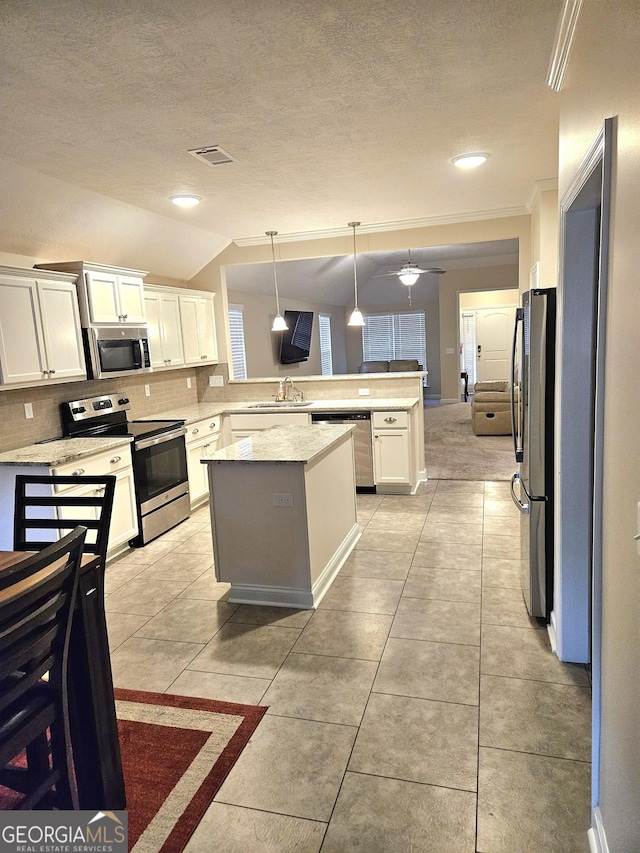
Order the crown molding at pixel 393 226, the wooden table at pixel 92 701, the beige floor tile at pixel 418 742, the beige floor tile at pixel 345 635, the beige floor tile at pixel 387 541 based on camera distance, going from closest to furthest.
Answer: the wooden table at pixel 92 701, the beige floor tile at pixel 418 742, the beige floor tile at pixel 345 635, the beige floor tile at pixel 387 541, the crown molding at pixel 393 226

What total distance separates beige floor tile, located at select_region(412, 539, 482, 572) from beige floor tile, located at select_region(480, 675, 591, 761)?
124cm

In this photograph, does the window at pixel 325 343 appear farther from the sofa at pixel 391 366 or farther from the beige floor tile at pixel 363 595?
the beige floor tile at pixel 363 595

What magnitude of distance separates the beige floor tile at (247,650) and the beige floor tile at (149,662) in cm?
8

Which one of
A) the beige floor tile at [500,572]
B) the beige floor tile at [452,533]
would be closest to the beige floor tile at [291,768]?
the beige floor tile at [500,572]

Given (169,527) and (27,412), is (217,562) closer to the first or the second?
(169,527)

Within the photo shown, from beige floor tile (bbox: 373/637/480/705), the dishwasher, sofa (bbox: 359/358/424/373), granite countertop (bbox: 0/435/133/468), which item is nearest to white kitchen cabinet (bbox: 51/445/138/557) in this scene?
granite countertop (bbox: 0/435/133/468)

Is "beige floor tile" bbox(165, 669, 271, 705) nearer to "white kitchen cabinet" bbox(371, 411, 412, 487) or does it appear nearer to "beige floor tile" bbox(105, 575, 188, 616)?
"beige floor tile" bbox(105, 575, 188, 616)

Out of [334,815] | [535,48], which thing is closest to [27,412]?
[334,815]

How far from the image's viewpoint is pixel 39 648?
140 centimetres

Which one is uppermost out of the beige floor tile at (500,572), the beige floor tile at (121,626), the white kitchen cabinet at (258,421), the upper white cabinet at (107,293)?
the upper white cabinet at (107,293)

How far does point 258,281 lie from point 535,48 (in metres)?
5.87

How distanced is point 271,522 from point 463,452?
4.40m

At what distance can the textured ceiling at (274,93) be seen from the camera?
182 centimetres

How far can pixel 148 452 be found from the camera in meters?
4.32
